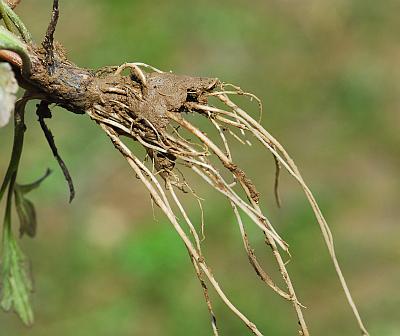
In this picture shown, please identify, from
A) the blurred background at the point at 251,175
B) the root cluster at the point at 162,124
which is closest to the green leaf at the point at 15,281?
the root cluster at the point at 162,124

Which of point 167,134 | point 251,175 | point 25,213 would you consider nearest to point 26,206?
point 25,213

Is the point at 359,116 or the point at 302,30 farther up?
the point at 302,30

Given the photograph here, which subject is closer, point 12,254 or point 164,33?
point 12,254

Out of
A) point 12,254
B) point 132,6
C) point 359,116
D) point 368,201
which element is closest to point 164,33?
point 132,6

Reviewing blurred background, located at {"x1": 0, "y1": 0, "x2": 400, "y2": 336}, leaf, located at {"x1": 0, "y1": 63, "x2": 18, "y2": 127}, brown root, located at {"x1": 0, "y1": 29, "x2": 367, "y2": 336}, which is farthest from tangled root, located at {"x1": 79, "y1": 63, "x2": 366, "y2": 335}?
blurred background, located at {"x1": 0, "y1": 0, "x2": 400, "y2": 336}

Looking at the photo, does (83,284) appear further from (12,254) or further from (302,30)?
(302,30)

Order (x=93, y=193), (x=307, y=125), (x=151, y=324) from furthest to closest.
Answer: (x=307, y=125), (x=93, y=193), (x=151, y=324)

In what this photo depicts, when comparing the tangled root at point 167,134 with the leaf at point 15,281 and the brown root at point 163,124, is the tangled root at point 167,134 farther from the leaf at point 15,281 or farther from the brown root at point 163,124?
the leaf at point 15,281

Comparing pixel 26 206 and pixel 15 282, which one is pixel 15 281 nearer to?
pixel 15 282
